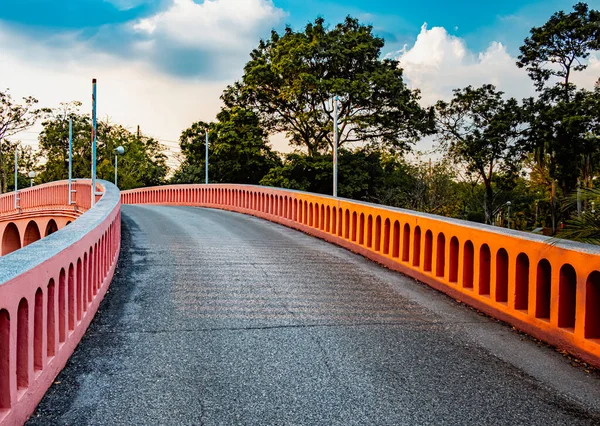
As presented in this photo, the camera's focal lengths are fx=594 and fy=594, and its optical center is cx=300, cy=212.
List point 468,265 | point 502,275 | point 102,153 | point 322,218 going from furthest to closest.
Result: point 102,153, point 322,218, point 468,265, point 502,275

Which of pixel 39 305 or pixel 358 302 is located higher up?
pixel 39 305

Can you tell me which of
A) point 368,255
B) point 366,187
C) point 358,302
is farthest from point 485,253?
point 366,187

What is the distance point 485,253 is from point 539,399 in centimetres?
292

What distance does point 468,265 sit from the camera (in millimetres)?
7746

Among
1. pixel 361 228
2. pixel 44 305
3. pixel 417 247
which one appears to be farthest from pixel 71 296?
pixel 361 228

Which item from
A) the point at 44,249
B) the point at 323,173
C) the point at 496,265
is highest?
the point at 323,173

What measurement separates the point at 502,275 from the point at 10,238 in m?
39.8

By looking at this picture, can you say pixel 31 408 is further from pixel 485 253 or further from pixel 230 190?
pixel 230 190

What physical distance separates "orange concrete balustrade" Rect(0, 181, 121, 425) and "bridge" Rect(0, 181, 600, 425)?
0.01m

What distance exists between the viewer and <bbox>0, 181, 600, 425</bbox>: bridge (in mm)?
4254

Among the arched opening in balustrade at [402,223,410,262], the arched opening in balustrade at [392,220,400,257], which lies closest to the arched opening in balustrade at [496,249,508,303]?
the arched opening in balustrade at [402,223,410,262]

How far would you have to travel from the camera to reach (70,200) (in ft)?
80.5

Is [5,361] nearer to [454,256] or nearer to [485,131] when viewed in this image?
[454,256]

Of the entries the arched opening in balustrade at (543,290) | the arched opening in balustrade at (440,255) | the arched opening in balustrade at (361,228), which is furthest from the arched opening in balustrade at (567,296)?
the arched opening in balustrade at (361,228)
